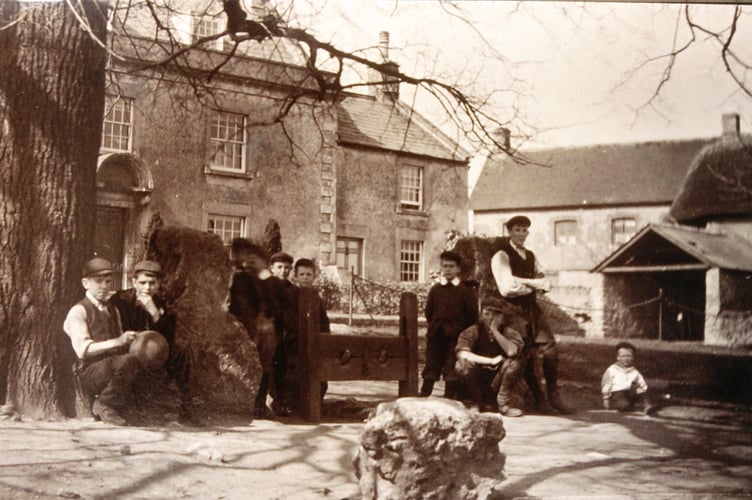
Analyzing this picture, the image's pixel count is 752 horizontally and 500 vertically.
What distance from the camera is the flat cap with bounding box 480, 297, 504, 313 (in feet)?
13.8

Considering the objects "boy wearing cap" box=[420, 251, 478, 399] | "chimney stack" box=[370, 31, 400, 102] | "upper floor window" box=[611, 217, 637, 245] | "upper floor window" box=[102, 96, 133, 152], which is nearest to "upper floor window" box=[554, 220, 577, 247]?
"upper floor window" box=[611, 217, 637, 245]

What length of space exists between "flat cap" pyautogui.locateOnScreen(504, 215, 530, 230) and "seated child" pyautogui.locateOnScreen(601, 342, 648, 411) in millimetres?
889

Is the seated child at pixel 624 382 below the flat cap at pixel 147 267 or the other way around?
below

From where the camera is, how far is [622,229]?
158 inches

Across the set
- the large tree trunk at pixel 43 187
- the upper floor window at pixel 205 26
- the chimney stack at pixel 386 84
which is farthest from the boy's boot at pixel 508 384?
the upper floor window at pixel 205 26

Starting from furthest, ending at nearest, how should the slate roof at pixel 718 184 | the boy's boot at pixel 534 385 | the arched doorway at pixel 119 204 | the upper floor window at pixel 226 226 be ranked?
1. the boy's boot at pixel 534 385
2. the slate roof at pixel 718 184
3. the upper floor window at pixel 226 226
4. the arched doorway at pixel 119 204

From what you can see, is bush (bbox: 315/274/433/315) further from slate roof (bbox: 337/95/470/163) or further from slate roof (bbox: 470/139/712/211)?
slate roof (bbox: 337/95/470/163)

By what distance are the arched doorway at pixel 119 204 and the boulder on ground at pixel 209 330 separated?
20cm

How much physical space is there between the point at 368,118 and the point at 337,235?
2.97ft

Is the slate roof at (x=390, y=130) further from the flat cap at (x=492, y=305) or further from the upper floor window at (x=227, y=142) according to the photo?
the flat cap at (x=492, y=305)

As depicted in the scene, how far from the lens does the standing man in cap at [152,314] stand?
329cm

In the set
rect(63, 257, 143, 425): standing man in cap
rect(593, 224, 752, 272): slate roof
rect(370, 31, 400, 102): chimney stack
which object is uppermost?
rect(370, 31, 400, 102): chimney stack

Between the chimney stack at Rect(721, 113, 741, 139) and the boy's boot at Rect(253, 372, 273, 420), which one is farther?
the chimney stack at Rect(721, 113, 741, 139)

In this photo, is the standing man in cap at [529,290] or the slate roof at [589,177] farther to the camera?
the standing man in cap at [529,290]
